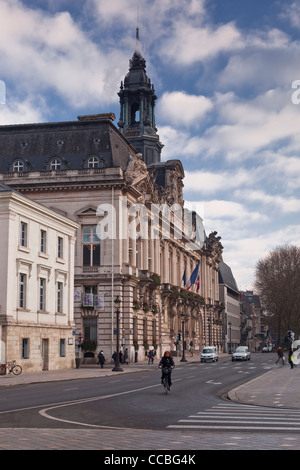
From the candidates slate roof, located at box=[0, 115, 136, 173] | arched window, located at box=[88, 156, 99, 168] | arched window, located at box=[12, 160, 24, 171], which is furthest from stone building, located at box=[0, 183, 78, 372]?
arched window, located at box=[12, 160, 24, 171]

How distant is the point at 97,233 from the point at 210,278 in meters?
66.9

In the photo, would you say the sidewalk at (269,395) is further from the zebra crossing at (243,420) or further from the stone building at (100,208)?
the stone building at (100,208)

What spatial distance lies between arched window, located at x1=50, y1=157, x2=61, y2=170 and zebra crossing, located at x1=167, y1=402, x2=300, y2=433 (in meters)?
51.2

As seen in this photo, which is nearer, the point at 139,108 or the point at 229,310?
the point at 139,108

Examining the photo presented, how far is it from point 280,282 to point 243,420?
267 ft

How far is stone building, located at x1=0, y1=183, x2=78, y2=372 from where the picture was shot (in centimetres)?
4156

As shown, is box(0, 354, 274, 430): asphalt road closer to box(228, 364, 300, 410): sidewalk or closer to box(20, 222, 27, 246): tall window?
box(228, 364, 300, 410): sidewalk

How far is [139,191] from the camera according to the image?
70.1 m

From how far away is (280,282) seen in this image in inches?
3740

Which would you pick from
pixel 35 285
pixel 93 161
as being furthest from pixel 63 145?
pixel 35 285

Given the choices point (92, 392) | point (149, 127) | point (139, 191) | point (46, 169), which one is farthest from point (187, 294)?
point (92, 392)

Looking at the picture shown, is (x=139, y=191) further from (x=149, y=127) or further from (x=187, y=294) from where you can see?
(x=187, y=294)

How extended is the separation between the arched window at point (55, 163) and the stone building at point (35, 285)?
658 inches

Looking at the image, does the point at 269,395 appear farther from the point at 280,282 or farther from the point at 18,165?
the point at 280,282
